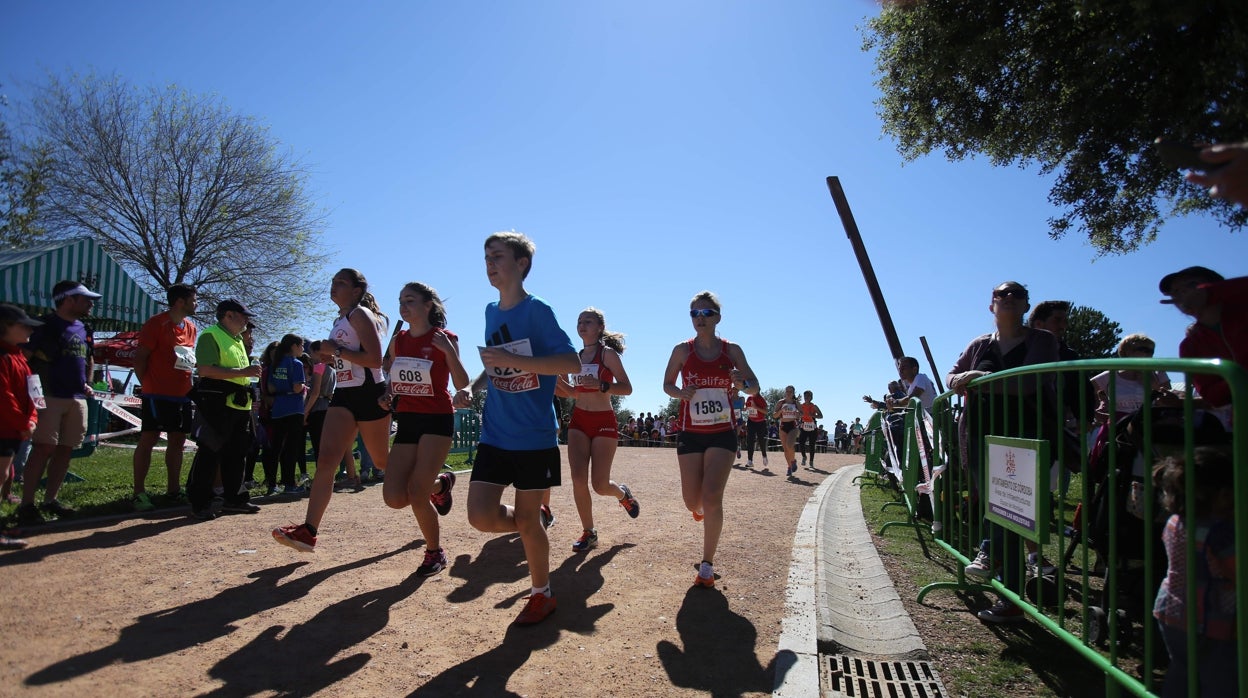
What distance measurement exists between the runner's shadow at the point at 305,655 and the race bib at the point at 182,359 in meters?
3.83

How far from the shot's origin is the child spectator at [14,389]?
5.07m

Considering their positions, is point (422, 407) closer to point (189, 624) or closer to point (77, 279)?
point (189, 624)

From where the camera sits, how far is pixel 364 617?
3.79 metres

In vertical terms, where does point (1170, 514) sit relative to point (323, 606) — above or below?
above

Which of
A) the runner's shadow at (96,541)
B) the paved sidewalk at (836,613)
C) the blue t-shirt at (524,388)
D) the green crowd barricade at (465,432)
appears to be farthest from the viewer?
the green crowd barricade at (465,432)

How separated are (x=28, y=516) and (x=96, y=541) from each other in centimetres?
82

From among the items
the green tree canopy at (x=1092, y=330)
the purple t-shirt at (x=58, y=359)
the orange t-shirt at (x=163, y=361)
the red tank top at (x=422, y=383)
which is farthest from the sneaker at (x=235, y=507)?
the green tree canopy at (x=1092, y=330)

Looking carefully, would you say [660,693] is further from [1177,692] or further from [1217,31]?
[1217,31]

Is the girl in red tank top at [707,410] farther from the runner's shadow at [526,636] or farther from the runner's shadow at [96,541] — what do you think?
the runner's shadow at [96,541]

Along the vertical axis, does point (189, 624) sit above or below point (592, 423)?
below

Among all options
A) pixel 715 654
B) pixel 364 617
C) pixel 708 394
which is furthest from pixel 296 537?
pixel 708 394

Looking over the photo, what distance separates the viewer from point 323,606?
3.96 metres

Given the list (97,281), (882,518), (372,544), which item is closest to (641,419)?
(97,281)

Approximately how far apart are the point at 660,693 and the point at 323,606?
214 cm
